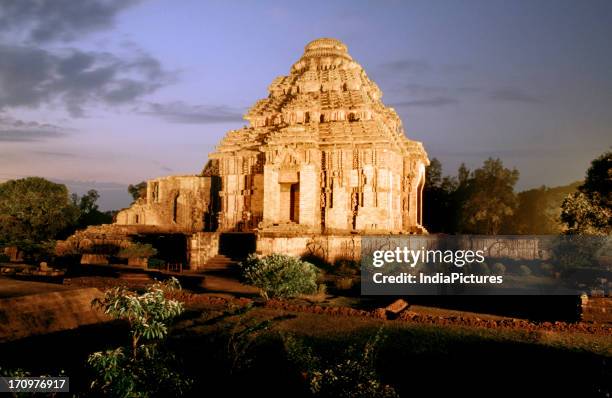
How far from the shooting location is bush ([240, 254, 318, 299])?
14898mm

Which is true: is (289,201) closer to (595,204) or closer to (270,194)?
(270,194)

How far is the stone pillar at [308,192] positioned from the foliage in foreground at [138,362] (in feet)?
62.6

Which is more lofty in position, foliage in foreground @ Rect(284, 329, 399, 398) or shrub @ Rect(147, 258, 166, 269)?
shrub @ Rect(147, 258, 166, 269)

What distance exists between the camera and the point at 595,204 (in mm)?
22875

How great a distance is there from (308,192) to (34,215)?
67.7 feet

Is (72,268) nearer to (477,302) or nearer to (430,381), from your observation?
(477,302)

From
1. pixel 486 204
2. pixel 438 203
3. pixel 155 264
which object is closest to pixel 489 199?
pixel 486 204

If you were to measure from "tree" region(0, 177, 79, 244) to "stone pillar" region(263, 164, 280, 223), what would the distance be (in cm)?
1613

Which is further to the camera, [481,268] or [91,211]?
[91,211]

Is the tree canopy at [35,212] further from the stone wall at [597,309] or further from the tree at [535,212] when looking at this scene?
the tree at [535,212]

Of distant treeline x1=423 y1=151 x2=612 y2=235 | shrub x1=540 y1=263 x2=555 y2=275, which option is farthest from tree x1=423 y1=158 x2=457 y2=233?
shrub x1=540 y1=263 x2=555 y2=275

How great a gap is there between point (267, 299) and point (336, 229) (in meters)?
12.0

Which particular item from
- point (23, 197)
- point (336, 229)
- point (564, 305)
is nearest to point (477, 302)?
point (564, 305)

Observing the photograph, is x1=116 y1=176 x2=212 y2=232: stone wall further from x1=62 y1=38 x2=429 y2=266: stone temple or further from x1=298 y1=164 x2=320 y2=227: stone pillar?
x1=298 y1=164 x2=320 y2=227: stone pillar
